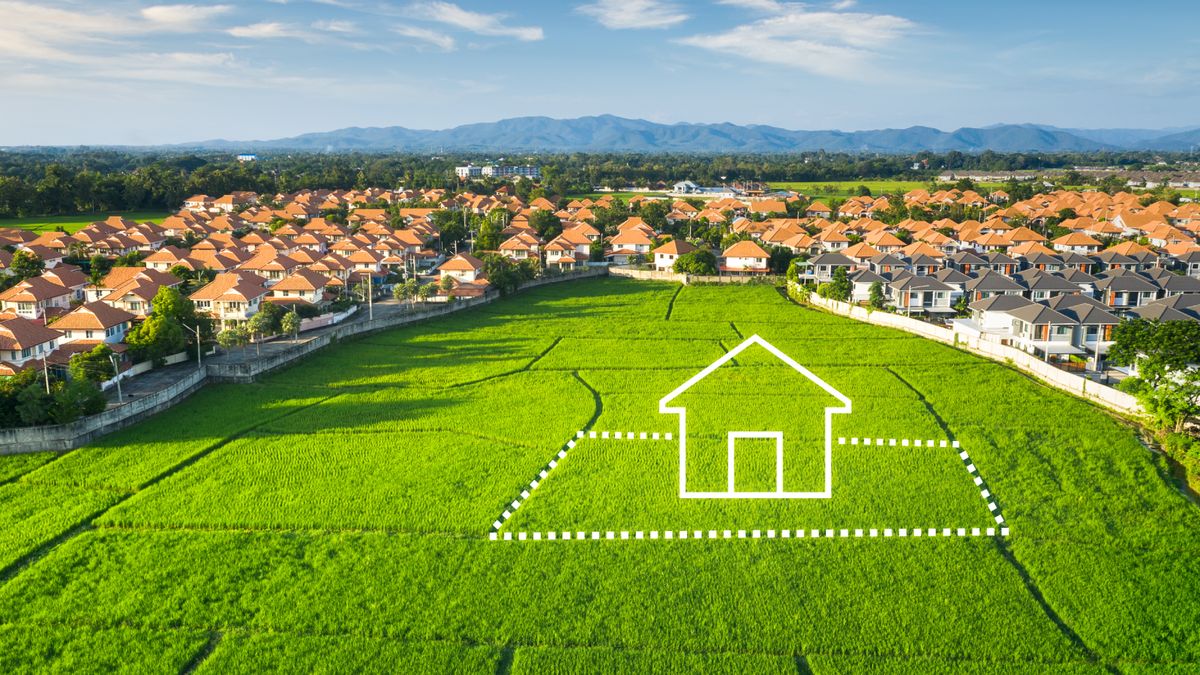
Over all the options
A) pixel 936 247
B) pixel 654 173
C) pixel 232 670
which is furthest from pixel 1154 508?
pixel 654 173

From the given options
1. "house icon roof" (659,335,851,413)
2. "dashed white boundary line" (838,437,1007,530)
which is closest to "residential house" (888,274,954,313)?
"house icon roof" (659,335,851,413)

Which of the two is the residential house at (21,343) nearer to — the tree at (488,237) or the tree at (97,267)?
the tree at (97,267)

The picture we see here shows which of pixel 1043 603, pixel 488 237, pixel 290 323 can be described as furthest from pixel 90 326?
pixel 488 237

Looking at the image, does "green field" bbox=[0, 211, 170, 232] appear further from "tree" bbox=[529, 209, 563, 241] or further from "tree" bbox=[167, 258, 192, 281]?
"tree" bbox=[529, 209, 563, 241]

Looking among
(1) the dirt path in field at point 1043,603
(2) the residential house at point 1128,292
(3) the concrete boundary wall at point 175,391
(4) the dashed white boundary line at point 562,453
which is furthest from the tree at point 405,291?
(2) the residential house at point 1128,292

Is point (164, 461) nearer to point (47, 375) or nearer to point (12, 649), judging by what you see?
point (47, 375)

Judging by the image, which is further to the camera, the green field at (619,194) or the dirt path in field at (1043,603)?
the green field at (619,194)
